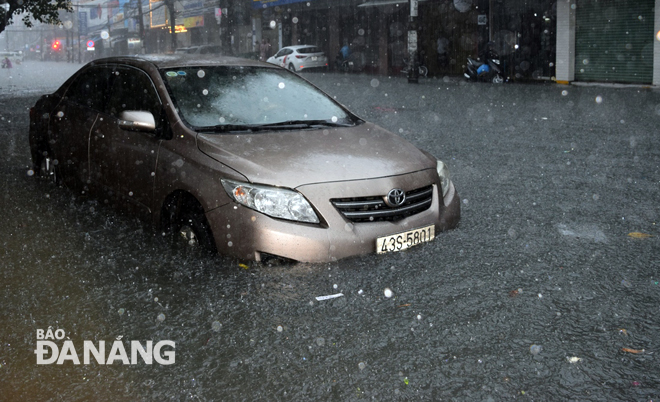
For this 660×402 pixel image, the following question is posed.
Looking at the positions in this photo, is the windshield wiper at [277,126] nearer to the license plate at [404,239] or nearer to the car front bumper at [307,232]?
the car front bumper at [307,232]

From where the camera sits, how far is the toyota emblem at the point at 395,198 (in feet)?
14.5

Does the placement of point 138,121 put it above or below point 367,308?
above

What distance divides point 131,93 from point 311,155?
1.85m

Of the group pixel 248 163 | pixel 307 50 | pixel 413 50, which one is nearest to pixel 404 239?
pixel 248 163

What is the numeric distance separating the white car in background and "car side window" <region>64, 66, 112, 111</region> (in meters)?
30.9

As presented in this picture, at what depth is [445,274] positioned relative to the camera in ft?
14.6

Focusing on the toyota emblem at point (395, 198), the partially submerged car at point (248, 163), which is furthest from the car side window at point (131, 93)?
the toyota emblem at point (395, 198)

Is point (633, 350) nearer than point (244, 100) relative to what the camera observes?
Yes

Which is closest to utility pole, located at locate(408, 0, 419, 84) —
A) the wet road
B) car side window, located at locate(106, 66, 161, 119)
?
the wet road

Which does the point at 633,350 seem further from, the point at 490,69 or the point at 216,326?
the point at 490,69

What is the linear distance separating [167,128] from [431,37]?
2896 cm

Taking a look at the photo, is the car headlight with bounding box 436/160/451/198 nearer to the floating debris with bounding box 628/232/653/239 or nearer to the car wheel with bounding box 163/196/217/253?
the floating debris with bounding box 628/232/653/239

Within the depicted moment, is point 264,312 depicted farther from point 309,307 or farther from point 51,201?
point 51,201

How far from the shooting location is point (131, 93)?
18.2 feet
